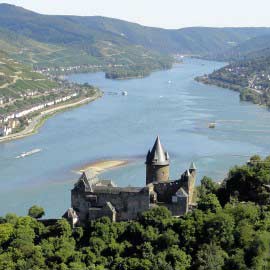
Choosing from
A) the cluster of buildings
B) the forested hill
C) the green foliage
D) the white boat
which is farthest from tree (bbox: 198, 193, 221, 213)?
the forested hill

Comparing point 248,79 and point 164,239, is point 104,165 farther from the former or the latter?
point 248,79

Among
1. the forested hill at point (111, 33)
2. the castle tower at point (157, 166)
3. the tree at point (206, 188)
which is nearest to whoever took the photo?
the tree at point (206, 188)

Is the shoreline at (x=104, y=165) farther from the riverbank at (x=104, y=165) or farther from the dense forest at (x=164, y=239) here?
the dense forest at (x=164, y=239)

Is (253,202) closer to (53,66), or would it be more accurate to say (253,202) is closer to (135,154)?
(135,154)

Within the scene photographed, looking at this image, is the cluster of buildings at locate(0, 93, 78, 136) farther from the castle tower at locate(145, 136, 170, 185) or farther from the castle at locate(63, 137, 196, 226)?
the castle at locate(63, 137, 196, 226)

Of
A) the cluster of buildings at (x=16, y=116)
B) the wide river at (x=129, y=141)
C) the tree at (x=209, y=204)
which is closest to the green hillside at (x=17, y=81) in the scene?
the cluster of buildings at (x=16, y=116)

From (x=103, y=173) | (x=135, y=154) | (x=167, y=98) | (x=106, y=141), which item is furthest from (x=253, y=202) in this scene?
(x=167, y=98)

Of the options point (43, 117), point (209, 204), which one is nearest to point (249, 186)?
point (209, 204)
